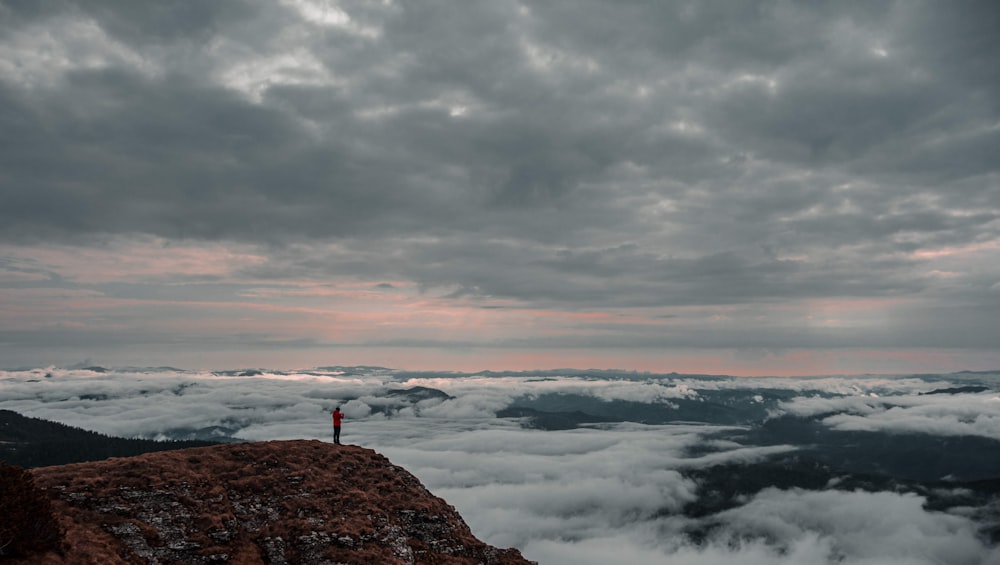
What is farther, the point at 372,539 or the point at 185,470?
the point at 185,470

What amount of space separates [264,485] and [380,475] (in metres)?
12.2

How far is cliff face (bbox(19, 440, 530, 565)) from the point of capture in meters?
38.1

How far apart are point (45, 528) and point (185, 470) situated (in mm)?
16715

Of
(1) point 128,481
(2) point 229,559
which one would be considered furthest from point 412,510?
(1) point 128,481

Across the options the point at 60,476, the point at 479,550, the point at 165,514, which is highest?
the point at 60,476

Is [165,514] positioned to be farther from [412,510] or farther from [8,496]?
[412,510]

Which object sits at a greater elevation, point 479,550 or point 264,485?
point 264,485

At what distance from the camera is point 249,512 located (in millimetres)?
44844

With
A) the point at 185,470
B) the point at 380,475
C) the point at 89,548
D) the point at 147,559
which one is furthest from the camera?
the point at 380,475

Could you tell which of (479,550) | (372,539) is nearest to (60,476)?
(372,539)

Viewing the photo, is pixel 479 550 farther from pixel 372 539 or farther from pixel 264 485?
pixel 264 485

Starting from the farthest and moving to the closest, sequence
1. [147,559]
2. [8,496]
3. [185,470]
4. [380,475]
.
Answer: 1. [380,475]
2. [185,470]
3. [147,559]
4. [8,496]

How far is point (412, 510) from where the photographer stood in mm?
50688

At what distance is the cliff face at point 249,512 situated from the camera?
125ft
